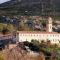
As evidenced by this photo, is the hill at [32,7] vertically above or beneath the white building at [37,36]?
beneath

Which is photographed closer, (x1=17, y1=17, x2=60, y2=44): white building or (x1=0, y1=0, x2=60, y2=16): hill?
(x1=17, y1=17, x2=60, y2=44): white building

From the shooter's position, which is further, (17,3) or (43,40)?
(17,3)

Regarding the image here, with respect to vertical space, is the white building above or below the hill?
above

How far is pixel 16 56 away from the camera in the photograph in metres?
11.7

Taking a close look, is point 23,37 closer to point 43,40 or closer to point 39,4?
point 43,40

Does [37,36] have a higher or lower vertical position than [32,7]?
higher

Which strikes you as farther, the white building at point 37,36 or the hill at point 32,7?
the hill at point 32,7

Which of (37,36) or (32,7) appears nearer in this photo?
(37,36)

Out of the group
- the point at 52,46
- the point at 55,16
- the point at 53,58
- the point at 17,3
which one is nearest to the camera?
the point at 53,58

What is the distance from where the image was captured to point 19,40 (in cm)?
2059

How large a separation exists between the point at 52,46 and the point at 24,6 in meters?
19.9

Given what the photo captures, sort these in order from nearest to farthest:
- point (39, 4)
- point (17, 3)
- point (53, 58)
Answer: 1. point (53, 58)
2. point (39, 4)
3. point (17, 3)

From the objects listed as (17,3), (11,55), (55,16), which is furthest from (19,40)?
(17,3)

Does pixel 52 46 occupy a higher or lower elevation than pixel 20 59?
lower
